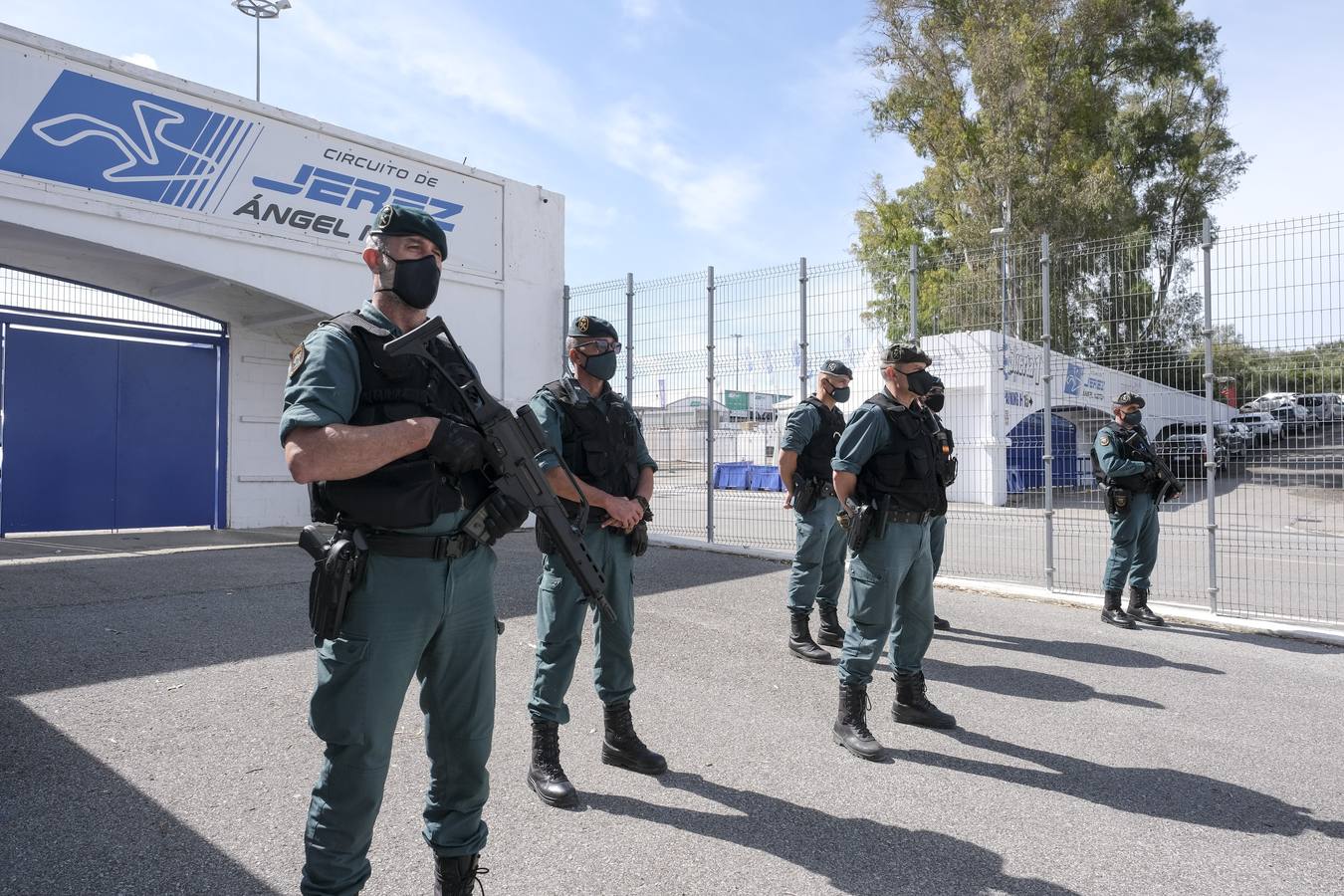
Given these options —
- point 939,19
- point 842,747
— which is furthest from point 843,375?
point 939,19

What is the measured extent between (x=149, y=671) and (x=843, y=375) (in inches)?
A: 190

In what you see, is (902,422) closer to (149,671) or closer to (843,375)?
(843,375)

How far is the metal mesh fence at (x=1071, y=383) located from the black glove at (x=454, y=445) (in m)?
6.04

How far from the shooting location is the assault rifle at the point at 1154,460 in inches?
247

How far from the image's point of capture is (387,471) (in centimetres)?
213

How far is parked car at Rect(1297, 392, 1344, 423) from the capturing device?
580 centimetres

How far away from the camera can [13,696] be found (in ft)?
13.4

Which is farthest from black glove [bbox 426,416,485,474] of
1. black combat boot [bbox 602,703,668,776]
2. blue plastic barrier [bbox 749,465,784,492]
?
blue plastic barrier [bbox 749,465,784,492]

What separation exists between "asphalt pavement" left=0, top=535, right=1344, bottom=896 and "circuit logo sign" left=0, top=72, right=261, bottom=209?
495 centimetres

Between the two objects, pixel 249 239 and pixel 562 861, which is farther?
pixel 249 239

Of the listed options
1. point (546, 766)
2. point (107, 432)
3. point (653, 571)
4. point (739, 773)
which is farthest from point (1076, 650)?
point (107, 432)

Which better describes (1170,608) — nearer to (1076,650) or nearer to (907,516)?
(1076,650)

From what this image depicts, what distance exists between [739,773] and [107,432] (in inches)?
408

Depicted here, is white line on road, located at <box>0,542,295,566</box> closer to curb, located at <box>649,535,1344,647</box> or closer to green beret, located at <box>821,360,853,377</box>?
curb, located at <box>649,535,1344,647</box>
